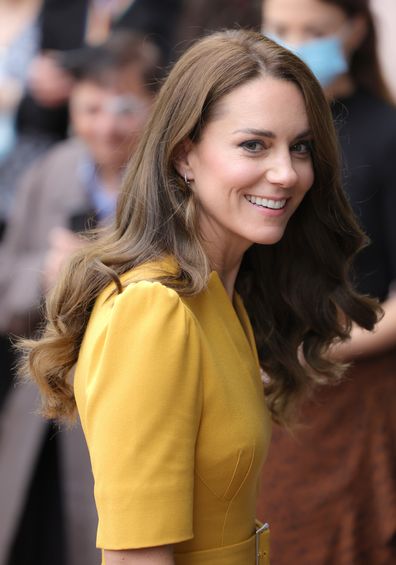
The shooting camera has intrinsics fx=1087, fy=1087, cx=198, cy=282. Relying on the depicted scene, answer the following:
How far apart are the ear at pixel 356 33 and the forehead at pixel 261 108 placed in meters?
1.54

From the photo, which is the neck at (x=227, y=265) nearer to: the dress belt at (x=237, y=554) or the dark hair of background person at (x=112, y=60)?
the dress belt at (x=237, y=554)

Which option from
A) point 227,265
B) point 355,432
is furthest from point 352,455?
point 227,265

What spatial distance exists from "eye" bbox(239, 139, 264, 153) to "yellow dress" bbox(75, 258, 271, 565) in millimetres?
314

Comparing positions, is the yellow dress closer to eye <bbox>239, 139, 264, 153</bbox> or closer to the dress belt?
the dress belt

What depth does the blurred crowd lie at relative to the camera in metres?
3.48

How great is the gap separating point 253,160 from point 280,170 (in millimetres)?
59

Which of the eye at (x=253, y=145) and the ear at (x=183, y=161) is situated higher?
the eye at (x=253, y=145)

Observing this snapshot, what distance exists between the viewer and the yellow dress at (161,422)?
6.40ft

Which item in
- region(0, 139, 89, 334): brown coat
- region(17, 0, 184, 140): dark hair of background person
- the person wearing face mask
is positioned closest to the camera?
the person wearing face mask

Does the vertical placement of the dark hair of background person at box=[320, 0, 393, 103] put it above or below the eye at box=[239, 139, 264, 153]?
below

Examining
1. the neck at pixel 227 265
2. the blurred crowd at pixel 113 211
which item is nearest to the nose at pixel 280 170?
the neck at pixel 227 265

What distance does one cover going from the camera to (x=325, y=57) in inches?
140

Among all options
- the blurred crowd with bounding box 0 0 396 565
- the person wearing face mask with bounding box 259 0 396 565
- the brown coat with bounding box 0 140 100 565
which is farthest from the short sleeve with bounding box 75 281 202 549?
the brown coat with bounding box 0 140 100 565

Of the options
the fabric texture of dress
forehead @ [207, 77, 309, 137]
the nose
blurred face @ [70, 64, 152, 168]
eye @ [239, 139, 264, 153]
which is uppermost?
forehead @ [207, 77, 309, 137]
